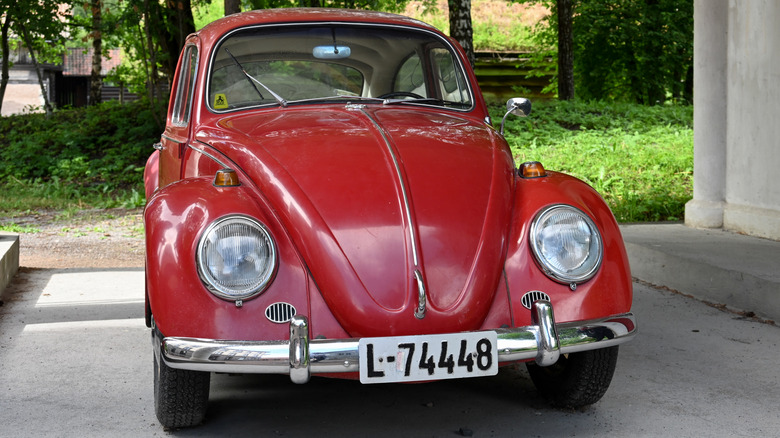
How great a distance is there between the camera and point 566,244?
3.13m

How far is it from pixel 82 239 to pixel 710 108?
6.31 m

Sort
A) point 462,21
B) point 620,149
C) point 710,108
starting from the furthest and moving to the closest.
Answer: point 462,21, point 620,149, point 710,108

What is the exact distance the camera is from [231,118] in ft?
13.3

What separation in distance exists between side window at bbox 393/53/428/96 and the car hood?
0.97 m

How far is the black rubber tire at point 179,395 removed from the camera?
314 centimetres

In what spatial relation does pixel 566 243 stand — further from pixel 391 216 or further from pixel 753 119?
pixel 753 119

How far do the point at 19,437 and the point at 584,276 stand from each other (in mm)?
2226

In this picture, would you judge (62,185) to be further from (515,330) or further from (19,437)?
(515,330)

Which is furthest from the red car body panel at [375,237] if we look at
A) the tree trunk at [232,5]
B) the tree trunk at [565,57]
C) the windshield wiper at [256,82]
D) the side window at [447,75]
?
the tree trunk at [565,57]

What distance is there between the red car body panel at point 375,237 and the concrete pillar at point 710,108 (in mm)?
4587

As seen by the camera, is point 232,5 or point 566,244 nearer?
point 566,244

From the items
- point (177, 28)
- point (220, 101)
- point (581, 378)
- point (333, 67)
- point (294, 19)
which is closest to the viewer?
point (581, 378)

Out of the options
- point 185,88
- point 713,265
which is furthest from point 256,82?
point 713,265

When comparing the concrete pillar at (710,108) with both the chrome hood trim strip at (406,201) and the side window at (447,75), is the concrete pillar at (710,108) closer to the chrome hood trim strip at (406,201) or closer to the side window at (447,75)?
the side window at (447,75)
